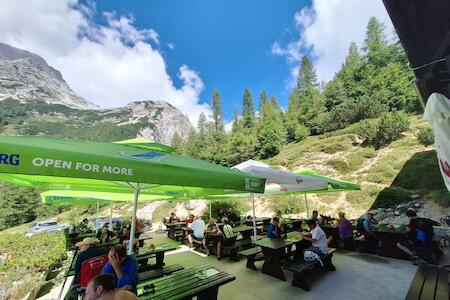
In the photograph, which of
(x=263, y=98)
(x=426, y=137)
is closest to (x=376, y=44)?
(x=263, y=98)

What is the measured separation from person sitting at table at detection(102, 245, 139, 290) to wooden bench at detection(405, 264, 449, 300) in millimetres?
4007

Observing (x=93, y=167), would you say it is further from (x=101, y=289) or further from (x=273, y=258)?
(x=273, y=258)

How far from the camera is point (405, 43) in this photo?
281cm

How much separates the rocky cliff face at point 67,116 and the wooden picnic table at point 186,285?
107781 millimetres

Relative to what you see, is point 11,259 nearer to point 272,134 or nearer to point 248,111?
point 272,134

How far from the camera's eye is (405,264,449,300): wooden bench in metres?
3.47

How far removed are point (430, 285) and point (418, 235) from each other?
2947 millimetres

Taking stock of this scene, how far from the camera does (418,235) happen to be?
6.14 meters

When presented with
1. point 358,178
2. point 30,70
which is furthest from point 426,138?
point 30,70

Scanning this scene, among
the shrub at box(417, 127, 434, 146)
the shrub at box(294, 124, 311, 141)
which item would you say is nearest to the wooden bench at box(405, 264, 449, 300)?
the shrub at box(417, 127, 434, 146)

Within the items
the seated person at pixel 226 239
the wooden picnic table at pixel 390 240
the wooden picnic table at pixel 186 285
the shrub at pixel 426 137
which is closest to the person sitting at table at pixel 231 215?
the seated person at pixel 226 239

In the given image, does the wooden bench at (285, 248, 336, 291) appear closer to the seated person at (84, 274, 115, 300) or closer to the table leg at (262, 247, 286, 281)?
the table leg at (262, 247, 286, 281)

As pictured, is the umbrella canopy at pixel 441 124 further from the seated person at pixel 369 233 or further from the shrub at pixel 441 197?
the shrub at pixel 441 197

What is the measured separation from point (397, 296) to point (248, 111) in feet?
184
